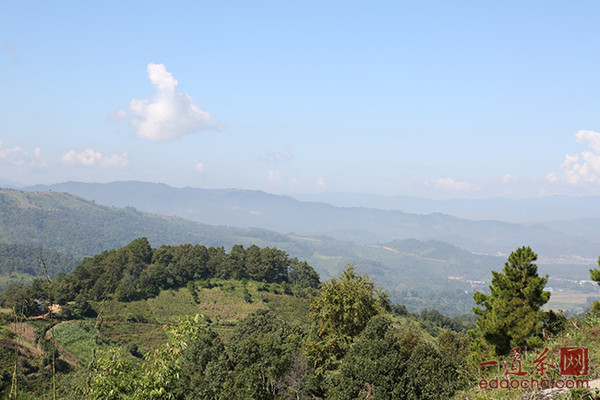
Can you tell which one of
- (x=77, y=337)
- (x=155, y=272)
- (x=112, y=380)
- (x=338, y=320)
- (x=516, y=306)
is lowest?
(x=77, y=337)

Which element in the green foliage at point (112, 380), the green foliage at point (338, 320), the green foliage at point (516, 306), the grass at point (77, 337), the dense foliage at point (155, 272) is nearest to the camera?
the green foliage at point (112, 380)

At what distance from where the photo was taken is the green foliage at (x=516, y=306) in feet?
63.2

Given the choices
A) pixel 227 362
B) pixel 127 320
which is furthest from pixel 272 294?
pixel 227 362

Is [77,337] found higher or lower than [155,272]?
lower

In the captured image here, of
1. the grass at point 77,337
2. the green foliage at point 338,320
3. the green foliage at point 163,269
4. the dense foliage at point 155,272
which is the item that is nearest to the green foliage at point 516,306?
the green foliage at point 338,320

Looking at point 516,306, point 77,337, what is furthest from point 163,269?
point 516,306

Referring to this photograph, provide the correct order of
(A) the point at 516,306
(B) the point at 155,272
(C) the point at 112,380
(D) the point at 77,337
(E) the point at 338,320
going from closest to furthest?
(C) the point at 112,380 → (A) the point at 516,306 → (E) the point at 338,320 → (D) the point at 77,337 → (B) the point at 155,272

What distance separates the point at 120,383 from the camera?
9.81 m

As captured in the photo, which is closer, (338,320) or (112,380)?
(112,380)

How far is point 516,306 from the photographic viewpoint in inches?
797

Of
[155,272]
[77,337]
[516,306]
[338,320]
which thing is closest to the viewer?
[516,306]

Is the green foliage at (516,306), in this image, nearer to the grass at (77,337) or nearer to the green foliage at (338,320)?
the green foliage at (338,320)

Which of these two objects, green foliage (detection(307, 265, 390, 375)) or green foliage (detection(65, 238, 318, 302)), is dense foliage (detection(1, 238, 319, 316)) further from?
green foliage (detection(307, 265, 390, 375))

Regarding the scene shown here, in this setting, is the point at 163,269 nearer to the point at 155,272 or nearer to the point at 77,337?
the point at 155,272
